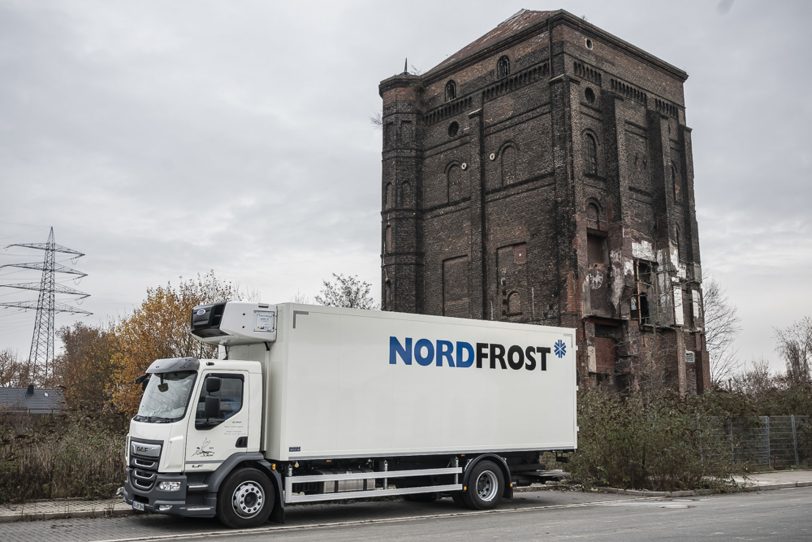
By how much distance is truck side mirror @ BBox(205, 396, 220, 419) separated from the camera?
37.0ft

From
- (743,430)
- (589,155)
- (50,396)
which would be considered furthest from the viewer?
(50,396)

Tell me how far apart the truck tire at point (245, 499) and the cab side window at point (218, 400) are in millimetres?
851

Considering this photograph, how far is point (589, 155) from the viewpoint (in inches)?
1405

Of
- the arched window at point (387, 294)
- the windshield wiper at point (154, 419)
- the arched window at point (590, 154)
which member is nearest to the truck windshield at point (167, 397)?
the windshield wiper at point (154, 419)

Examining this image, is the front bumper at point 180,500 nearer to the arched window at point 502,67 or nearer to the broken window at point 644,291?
the broken window at point 644,291

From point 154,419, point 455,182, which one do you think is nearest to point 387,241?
point 455,182

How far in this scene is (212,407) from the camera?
37.1ft

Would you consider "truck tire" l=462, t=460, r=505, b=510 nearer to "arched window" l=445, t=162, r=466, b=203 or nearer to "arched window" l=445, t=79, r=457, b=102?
"arched window" l=445, t=162, r=466, b=203

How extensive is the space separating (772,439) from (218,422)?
1881cm

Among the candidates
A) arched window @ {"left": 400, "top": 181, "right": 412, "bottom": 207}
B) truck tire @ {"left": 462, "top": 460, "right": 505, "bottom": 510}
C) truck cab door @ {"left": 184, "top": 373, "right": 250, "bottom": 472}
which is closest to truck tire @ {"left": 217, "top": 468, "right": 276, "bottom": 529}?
truck cab door @ {"left": 184, "top": 373, "right": 250, "bottom": 472}

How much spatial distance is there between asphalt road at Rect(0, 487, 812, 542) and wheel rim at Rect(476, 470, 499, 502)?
334 millimetres

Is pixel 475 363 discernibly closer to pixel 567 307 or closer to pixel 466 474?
pixel 466 474

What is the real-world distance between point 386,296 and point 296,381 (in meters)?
28.5

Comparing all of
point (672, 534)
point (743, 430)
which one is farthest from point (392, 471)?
point (743, 430)
